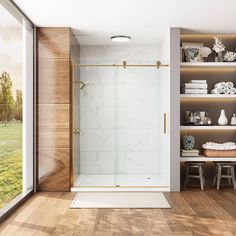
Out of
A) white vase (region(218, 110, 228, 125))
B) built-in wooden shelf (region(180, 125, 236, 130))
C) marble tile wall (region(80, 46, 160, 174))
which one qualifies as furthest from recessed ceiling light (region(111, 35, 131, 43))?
white vase (region(218, 110, 228, 125))

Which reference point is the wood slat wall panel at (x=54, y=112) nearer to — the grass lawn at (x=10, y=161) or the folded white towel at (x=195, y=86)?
the grass lawn at (x=10, y=161)

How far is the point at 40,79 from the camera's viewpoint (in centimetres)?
544

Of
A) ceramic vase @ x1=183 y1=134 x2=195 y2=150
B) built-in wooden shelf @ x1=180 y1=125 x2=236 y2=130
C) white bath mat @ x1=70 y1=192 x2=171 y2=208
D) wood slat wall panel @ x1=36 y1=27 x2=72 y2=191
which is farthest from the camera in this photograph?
ceramic vase @ x1=183 y1=134 x2=195 y2=150

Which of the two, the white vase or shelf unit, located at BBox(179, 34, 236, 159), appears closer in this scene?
the white vase

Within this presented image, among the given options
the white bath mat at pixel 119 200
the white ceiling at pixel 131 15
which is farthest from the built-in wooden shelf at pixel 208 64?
the white bath mat at pixel 119 200

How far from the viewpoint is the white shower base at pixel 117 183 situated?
549cm

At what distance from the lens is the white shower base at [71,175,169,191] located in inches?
216

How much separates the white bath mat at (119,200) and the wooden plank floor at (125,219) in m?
0.15

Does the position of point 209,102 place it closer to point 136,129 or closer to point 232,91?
point 232,91

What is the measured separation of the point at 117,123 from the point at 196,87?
1298 mm

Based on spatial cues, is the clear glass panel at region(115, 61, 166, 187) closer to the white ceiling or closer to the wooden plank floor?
the white ceiling

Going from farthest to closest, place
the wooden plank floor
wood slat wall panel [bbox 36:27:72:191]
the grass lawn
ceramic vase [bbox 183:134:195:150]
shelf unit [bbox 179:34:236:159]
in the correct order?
shelf unit [bbox 179:34:236:159], ceramic vase [bbox 183:134:195:150], wood slat wall panel [bbox 36:27:72:191], the grass lawn, the wooden plank floor

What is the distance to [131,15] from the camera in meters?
4.85

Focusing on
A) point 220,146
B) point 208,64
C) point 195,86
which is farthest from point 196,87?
point 220,146
